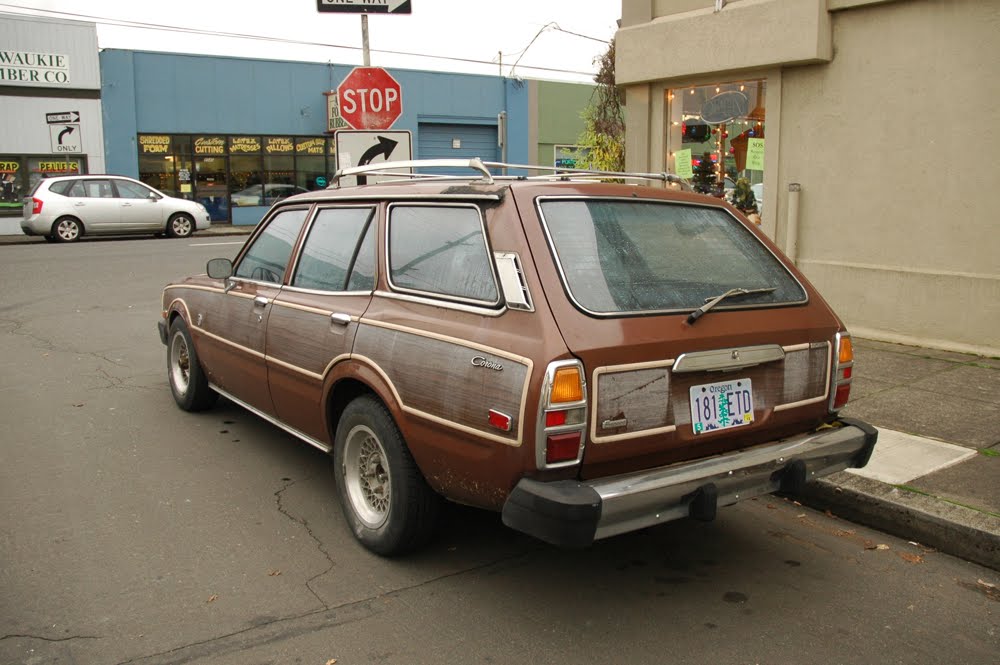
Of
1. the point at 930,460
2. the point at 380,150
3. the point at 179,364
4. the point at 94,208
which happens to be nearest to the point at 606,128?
the point at 380,150

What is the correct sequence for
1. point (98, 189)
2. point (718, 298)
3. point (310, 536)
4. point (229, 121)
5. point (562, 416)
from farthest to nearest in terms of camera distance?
point (229, 121)
point (98, 189)
point (310, 536)
point (718, 298)
point (562, 416)

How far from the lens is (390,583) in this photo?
3.85m

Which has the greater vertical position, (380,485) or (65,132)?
(65,132)

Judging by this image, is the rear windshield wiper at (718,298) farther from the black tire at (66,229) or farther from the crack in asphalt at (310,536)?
the black tire at (66,229)

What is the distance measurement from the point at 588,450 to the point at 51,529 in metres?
2.85

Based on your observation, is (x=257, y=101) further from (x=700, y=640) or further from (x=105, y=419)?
(x=700, y=640)

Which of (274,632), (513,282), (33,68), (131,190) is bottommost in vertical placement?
(274,632)

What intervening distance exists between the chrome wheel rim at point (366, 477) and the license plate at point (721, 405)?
1.43 meters

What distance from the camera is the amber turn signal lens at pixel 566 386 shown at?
3209mm

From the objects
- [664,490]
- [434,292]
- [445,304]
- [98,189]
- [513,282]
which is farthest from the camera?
[98,189]

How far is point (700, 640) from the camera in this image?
11.1 ft

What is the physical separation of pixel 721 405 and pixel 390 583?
161 centimetres

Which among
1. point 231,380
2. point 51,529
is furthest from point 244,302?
point 51,529

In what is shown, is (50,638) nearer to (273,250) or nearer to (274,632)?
(274,632)
